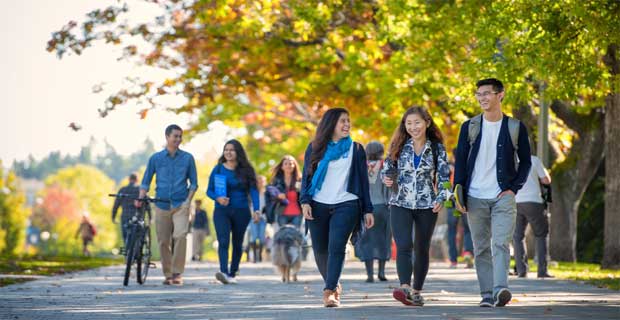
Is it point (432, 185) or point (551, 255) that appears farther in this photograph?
point (551, 255)

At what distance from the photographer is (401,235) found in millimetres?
12094

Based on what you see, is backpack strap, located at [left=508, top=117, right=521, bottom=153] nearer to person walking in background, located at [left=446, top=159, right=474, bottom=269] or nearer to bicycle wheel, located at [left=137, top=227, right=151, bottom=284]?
bicycle wheel, located at [left=137, top=227, right=151, bottom=284]

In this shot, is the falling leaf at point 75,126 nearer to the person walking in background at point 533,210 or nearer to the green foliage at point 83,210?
the person walking in background at point 533,210

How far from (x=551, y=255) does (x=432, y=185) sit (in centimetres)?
1607

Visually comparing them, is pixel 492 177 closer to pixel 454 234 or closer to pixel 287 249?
pixel 287 249

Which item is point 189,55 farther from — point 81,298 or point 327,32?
point 81,298

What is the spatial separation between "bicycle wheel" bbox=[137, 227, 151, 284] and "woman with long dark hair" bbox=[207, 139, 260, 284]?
911mm

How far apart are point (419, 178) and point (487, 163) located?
0.68 metres

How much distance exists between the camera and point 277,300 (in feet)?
44.7

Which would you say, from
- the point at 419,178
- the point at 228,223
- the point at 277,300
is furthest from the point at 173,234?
the point at 419,178

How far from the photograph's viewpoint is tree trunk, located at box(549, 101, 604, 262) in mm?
27562

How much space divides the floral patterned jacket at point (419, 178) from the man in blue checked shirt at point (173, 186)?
5260mm

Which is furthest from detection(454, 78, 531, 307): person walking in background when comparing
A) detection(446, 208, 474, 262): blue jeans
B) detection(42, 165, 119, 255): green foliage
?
detection(42, 165, 119, 255): green foliage

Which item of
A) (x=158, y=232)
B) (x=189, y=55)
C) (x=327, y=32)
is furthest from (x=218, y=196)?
(x=189, y=55)
